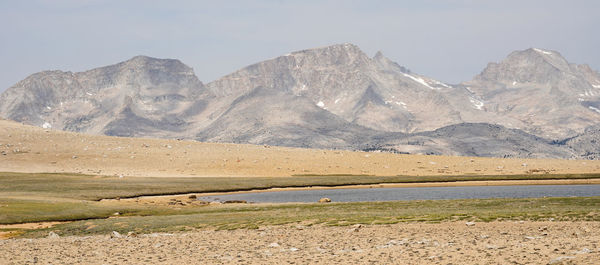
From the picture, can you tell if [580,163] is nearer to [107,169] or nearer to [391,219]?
[107,169]

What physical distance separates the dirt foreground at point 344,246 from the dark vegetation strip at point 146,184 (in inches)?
2012

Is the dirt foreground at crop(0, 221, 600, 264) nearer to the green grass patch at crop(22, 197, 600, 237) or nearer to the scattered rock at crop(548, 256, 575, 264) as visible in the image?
the scattered rock at crop(548, 256, 575, 264)

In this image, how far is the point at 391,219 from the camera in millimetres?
46312

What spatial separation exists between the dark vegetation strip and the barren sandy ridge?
18.1 m

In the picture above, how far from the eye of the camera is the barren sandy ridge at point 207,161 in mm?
143625

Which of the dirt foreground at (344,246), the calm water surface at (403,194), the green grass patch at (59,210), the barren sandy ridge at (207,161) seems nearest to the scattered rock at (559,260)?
the dirt foreground at (344,246)

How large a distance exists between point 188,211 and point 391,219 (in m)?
27.9

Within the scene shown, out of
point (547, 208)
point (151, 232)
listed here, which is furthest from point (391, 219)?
point (151, 232)

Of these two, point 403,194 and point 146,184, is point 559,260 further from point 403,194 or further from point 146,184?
point 146,184

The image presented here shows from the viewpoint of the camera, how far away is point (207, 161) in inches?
6043

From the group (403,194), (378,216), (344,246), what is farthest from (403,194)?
(344,246)

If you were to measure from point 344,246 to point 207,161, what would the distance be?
122346 millimetres

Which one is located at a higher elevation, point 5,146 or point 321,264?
point 5,146

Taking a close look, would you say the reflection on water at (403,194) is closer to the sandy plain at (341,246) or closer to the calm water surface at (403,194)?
the calm water surface at (403,194)
